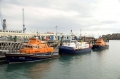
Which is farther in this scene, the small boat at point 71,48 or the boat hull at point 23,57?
the small boat at point 71,48

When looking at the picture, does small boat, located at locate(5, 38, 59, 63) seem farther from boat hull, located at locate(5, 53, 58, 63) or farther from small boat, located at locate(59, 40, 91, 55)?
small boat, located at locate(59, 40, 91, 55)

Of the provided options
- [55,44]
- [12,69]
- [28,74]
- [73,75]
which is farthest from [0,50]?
[55,44]

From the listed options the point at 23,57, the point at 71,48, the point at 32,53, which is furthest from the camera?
the point at 71,48

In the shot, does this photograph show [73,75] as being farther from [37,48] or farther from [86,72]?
[37,48]

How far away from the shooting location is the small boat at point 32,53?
129ft

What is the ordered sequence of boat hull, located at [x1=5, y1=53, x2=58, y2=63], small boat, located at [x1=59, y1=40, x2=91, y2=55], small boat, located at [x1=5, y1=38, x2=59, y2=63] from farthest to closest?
small boat, located at [x1=59, y1=40, x2=91, y2=55], small boat, located at [x1=5, y1=38, x2=59, y2=63], boat hull, located at [x1=5, y1=53, x2=58, y2=63]

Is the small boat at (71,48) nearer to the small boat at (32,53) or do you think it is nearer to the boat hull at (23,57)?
the small boat at (32,53)

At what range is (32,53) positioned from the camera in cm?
4278

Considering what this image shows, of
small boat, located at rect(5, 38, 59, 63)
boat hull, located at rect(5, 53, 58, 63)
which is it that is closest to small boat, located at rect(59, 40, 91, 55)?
small boat, located at rect(5, 38, 59, 63)

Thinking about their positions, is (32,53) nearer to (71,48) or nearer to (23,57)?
(23,57)

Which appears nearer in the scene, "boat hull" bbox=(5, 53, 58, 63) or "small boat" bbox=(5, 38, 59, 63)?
"boat hull" bbox=(5, 53, 58, 63)

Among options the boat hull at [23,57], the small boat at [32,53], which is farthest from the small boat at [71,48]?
the boat hull at [23,57]

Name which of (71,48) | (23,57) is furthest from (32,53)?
(71,48)

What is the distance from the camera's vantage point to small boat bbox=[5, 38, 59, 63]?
39.4 meters
